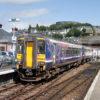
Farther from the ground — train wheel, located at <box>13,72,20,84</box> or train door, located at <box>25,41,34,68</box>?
train door, located at <box>25,41,34,68</box>

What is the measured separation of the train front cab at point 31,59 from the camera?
24.4m

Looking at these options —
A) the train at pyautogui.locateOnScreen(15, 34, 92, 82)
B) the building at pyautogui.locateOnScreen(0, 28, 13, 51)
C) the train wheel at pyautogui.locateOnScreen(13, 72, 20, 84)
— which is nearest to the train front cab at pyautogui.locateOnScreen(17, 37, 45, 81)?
the train at pyautogui.locateOnScreen(15, 34, 92, 82)

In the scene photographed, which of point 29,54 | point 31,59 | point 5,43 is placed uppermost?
point 5,43

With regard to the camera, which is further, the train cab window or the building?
the building

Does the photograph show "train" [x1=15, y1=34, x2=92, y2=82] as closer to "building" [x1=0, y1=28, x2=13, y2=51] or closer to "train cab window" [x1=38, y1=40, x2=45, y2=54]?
"train cab window" [x1=38, y1=40, x2=45, y2=54]

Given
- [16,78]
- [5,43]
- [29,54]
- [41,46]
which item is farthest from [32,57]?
[5,43]

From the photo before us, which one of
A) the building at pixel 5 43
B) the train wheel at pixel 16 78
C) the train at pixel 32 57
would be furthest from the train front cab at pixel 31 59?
the building at pixel 5 43

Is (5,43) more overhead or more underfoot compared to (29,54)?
more overhead

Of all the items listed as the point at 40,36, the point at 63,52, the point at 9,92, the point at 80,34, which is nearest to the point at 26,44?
the point at 40,36

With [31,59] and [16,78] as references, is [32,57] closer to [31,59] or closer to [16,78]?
[31,59]

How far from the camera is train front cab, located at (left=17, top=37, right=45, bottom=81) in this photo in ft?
80.1

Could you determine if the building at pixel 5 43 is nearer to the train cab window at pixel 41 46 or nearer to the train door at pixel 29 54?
the train door at pixel 29 54

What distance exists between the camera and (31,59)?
24.5 meters

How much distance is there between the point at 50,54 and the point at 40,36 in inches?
70.5
